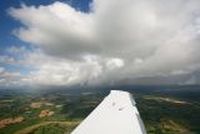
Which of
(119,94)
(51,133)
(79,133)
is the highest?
(119,94)

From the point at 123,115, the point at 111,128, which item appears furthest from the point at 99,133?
the point at 123,115

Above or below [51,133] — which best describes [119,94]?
above

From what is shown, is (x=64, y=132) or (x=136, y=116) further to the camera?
(x=64, y=132)

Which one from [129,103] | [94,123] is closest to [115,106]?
[129,103]

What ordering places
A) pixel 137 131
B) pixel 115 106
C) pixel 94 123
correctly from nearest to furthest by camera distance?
pixel 137 131
pixel 94 123
pixel 115 106

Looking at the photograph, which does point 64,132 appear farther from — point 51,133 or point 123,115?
point 123,115

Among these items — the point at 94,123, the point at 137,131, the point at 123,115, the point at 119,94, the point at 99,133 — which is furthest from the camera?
the point at 119,94

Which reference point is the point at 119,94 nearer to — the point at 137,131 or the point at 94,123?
the point at 94,123
